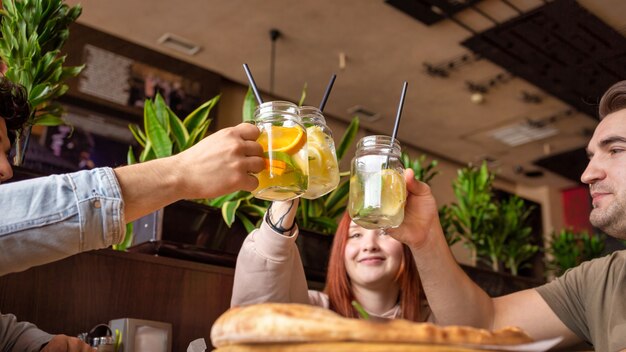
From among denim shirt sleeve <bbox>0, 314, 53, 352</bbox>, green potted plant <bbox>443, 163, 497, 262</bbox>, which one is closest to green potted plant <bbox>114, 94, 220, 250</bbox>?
denim shirt sleeve <bbox>0, 314, 53, 352</bbox>

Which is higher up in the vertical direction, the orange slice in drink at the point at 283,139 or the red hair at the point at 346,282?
the orange slice in drink at the point at 283,139

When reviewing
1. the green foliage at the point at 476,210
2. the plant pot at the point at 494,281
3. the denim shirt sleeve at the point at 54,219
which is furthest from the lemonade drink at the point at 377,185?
the green foliage at the point at 476,210

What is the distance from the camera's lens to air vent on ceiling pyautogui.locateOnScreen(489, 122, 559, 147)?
22.6ft

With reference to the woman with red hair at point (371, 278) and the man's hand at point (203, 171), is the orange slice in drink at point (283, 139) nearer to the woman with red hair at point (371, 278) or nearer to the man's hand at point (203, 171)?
the man's hand at point (203, 171)

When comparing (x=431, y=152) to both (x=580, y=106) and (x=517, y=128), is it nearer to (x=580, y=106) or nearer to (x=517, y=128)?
(x=517, y=128)

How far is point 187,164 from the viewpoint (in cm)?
116

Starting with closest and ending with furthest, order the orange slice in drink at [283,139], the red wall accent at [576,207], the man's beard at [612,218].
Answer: the orange slice in drink at [283,139]
the man's beard at [612,218]
the red wall accent at [576,207]

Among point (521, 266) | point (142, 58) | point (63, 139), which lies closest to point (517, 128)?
point (521, 266)

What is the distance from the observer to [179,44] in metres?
5.30

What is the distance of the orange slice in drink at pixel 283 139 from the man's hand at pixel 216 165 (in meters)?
0.06

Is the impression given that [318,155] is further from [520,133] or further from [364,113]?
[520,133]

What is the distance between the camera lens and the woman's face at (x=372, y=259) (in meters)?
2.28

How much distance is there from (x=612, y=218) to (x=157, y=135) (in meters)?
1.57

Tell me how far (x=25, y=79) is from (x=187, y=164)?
116 cm
